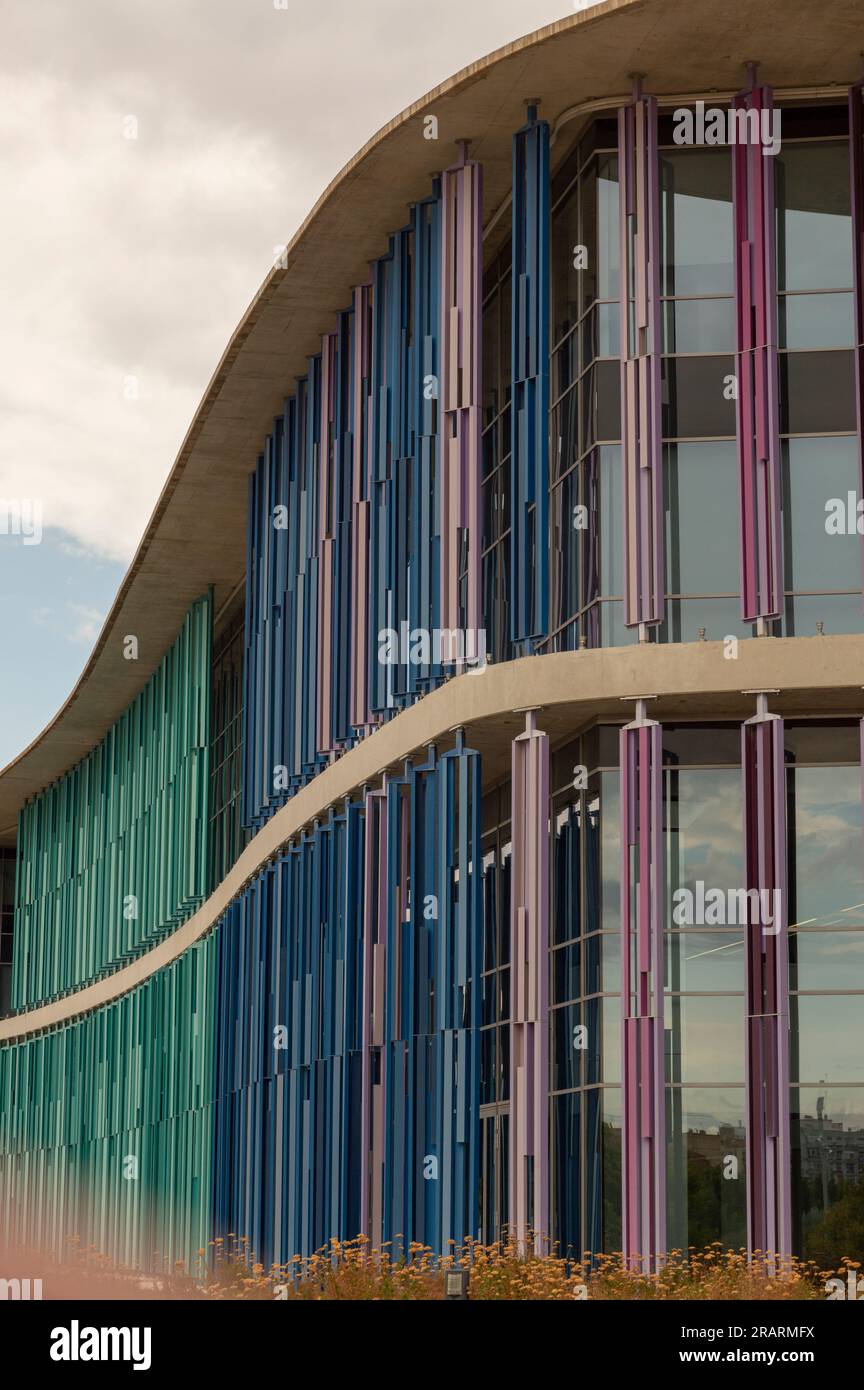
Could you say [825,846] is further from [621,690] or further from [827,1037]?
[621,690]

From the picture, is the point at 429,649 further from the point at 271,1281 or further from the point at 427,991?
the point at 271,1281

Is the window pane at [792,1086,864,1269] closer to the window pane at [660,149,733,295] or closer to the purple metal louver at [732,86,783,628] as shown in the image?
the purple metal louver at [732,86,783,628]

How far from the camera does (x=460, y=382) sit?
25922 millimetres

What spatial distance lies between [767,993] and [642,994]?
135cm

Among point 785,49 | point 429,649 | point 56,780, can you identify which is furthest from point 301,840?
point 56,780

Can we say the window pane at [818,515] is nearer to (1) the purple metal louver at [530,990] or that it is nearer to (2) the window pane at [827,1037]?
(1) the purple metal louver at [530,990]

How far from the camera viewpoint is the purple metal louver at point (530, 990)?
73.8 feet

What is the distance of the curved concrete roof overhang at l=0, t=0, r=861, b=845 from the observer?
2312cm

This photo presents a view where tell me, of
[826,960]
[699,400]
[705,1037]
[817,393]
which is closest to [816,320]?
[817,393]

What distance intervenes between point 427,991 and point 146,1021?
2307cm

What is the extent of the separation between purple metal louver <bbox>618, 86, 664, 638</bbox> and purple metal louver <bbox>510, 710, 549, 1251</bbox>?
209 centimetres

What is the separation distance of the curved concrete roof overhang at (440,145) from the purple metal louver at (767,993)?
24.9ft

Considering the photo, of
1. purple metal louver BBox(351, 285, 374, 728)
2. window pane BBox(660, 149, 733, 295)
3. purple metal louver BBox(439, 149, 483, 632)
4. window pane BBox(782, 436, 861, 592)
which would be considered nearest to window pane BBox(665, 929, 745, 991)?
window pane BBox(782, 436, 861, 592)

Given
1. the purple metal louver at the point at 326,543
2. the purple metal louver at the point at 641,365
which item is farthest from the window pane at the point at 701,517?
the purple metal louver at the point at 326,543
